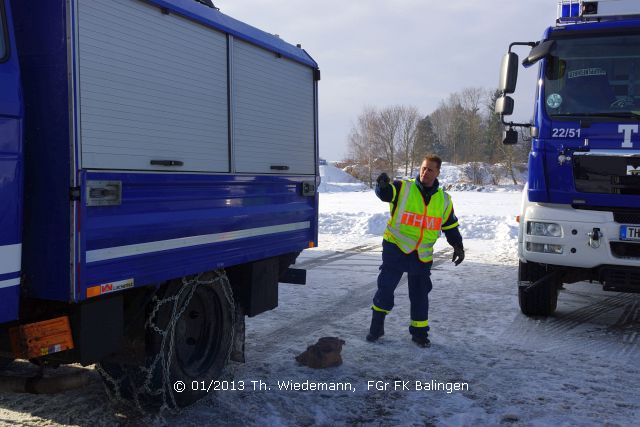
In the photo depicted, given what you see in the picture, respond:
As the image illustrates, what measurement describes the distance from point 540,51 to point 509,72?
13.9 inches

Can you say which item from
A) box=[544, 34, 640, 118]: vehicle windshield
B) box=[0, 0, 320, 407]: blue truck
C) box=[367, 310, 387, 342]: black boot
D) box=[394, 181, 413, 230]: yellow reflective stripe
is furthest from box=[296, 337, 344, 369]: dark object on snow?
box=[544, 34, 640, 118]: vehicle windshield

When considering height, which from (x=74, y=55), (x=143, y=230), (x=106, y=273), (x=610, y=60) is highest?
(x=610, y=60)

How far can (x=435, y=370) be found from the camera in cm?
476

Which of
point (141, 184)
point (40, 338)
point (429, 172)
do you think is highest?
point (429, 172)

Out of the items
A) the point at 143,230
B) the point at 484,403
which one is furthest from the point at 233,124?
the point at 484,403

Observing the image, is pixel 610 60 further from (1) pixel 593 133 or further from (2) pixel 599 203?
(2) pixel 599 203

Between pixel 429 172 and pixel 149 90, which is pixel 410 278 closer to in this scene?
pixel 429 172

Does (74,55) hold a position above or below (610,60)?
below

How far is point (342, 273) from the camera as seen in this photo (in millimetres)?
8883

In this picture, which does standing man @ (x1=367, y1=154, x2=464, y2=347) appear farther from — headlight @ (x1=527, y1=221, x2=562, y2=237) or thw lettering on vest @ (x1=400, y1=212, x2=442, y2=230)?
headlight @ (x1=527, y1=221, x2=562, y2=237)

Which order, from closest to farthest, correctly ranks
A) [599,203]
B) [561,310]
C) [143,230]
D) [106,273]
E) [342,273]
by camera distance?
[106,273] → [143,230] → [599,203] → [561,310] → [342,273]

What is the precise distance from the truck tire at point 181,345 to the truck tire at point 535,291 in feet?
11.4

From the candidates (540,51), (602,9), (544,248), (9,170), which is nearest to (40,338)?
(9,170)

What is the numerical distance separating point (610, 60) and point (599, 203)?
4.78 feet
